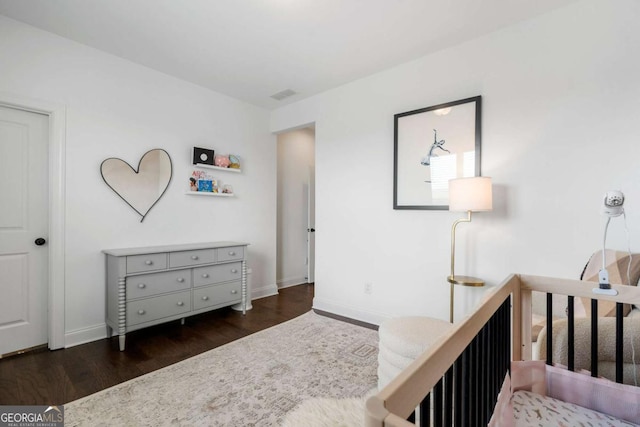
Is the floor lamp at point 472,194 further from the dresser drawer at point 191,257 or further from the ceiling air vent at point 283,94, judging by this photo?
the dresser drawer at point 191,257

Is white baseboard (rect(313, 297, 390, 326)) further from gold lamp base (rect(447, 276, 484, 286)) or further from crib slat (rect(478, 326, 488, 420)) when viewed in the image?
crib slat (rect(478, 326, 488, 420))

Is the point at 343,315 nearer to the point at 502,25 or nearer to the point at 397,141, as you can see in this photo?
the point at 397,141

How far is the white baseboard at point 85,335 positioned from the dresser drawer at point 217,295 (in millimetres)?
784

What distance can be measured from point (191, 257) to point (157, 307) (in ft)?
1.67

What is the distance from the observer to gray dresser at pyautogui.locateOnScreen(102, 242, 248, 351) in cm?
237

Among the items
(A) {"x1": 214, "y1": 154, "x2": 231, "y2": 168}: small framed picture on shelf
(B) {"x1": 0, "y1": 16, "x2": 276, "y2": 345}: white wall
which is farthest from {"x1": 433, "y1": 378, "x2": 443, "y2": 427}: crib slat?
(A) {"x1": 214, "y1": 154, "x2": 231, "y2": 168}: small framed picture on shelf

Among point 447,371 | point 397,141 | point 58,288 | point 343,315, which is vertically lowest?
point 343,315

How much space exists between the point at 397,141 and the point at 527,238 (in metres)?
1.36

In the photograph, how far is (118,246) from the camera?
267 cm

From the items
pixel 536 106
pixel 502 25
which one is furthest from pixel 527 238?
pixel 502 25

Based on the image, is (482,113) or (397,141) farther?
(397,141)

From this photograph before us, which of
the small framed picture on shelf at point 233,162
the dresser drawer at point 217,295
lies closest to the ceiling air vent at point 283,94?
the small framed picture on shelf at point 233,162

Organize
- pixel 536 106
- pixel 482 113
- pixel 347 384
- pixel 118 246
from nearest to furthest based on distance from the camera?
pixel 347 384
pixel 536 106
pixel 482 113
pixel 118 246

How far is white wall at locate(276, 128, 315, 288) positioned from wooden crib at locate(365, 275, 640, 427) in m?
3.47
